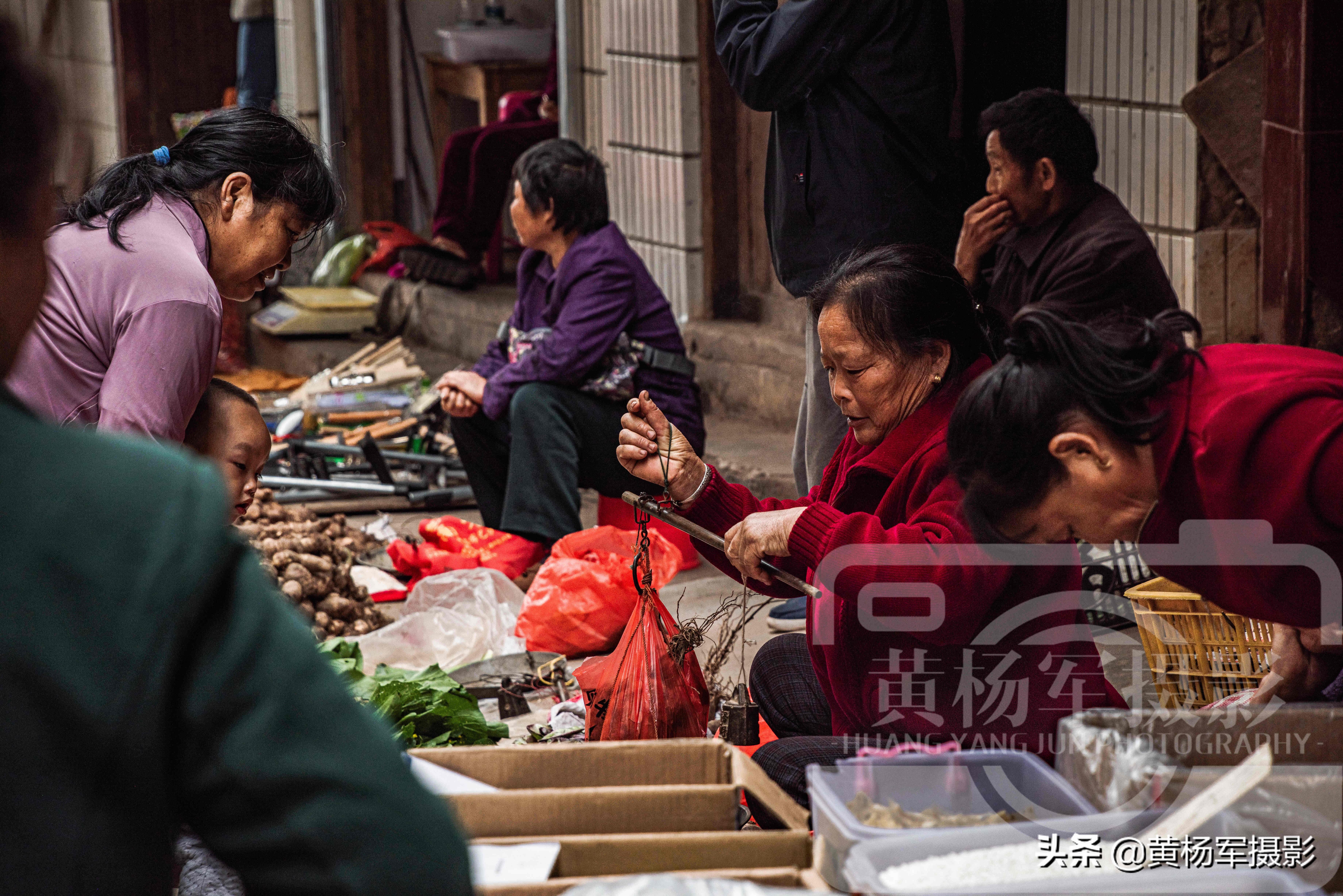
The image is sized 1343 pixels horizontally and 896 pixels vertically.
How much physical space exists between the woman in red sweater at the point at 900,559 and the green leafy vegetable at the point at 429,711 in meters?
0.71

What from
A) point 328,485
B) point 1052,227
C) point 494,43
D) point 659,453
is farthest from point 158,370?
point 494,43

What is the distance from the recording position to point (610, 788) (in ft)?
5.31

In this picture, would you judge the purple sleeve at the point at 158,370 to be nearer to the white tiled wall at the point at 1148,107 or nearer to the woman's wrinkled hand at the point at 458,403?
the woman's wrinkled hand at the point at 458,403

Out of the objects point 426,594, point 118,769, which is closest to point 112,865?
point 118,769

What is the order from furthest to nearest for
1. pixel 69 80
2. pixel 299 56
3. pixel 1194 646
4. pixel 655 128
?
pixel 299 56, pixel 655 128, pixel 1194 646, pixel 69 80

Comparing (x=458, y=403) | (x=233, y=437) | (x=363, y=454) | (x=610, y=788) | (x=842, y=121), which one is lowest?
(x=363, y=454)

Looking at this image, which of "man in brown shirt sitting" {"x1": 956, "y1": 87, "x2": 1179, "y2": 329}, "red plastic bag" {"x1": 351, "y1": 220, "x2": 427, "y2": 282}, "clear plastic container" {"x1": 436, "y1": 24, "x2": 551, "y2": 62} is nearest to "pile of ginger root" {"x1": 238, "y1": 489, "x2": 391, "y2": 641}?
"man in brown shirt sitting" {"x1": 956, "y1": 87, "x2": 1179, "y2": 329}

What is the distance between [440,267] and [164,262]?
18.5 feet

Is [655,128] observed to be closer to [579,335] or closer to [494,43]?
[579,335]

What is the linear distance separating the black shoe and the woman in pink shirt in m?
5.27

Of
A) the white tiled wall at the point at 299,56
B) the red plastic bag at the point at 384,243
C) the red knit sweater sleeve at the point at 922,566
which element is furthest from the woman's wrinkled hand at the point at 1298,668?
the white tiled wall at the point at 299,56

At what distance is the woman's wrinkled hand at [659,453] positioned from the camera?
2.56 meters

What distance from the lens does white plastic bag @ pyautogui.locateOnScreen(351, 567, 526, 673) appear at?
12.3 feet

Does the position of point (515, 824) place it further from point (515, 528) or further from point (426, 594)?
point (515, 528)
